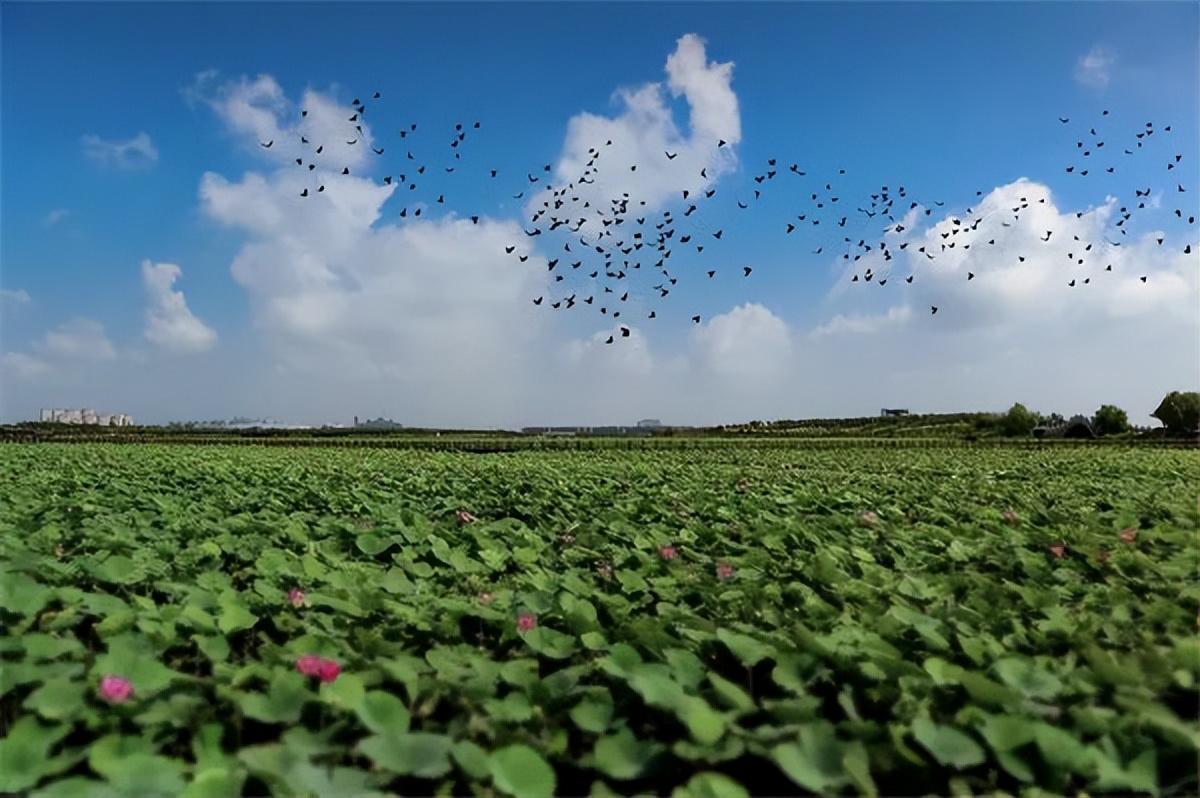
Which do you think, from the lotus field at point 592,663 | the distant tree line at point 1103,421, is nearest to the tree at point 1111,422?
the distant tree line at point 1103,421

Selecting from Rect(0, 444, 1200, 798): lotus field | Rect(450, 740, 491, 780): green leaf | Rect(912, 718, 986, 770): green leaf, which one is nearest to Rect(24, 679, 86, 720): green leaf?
Rect(0, 444, 1200, 798): lotus field

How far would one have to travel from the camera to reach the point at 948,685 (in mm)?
1836

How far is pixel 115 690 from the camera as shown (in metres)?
1.68

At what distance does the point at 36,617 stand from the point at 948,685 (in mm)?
2583

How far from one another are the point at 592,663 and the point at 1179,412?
59.8 meters

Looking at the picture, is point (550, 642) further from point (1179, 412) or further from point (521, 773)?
point (1179, 412)

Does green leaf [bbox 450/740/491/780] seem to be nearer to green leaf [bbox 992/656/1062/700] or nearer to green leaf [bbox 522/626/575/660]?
green leaf [bbox 522/626/575/660]

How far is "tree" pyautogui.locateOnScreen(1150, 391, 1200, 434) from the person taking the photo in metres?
47.9

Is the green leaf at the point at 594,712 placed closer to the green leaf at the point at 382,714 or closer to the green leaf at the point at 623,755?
the green leaf at the point at 623,755

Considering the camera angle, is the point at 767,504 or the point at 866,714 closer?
the point at 866,714

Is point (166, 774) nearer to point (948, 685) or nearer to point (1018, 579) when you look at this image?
point (948, 685)

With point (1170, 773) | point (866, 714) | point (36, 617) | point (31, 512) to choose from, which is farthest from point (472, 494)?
point (1170, 773)

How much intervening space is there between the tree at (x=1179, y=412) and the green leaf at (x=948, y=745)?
54.1 m

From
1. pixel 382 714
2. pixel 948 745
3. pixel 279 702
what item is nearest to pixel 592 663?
pixel 382 714
